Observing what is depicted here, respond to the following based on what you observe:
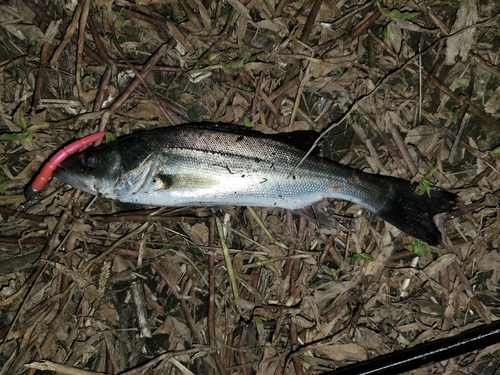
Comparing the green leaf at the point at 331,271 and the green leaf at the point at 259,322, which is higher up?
the green leaf at the point at 331,271

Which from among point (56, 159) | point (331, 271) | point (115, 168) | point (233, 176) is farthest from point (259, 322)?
point (56, 159)

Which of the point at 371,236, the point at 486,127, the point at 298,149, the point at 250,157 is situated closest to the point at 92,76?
the point at 250,157

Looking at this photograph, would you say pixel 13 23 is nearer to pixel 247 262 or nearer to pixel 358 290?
pixel 247 262

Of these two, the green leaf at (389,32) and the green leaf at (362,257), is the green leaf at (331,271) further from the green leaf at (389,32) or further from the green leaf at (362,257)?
the green leaf at (389,32)

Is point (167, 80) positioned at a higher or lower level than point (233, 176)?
higher

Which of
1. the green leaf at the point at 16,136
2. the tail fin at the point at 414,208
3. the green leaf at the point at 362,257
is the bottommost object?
the green leaf at the point at 362,257

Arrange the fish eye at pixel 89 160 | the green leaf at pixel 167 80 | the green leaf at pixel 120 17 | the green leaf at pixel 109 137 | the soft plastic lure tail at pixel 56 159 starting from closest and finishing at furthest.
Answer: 1. the fish eye at pixel 89 160
2. the soft plastic lure tail at pixel 56 159
3. the green leaf at pixel 109 137
4. the green leaf at pixel 120 17
5. the green leaf at pixel 167 80

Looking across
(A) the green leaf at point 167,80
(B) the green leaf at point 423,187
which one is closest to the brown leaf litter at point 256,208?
Answer: (A) the green leaf at point 167,80

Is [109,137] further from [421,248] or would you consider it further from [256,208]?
[421,248]
